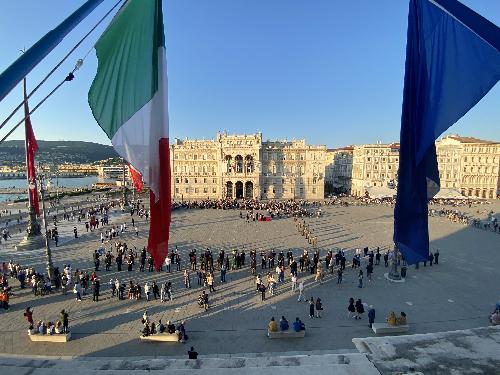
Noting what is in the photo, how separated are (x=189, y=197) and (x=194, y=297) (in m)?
48.8

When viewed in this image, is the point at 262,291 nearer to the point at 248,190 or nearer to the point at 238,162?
the point at 238,162

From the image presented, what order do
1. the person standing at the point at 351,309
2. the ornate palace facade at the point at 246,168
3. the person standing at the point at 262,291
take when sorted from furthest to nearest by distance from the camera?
the ornate palace facade at the point at 246,168
the person standing at the point at 262,291
the person standing at the point at 351,309

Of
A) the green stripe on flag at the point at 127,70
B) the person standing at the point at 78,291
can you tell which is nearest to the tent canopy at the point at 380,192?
the person standing at the point at 78,291

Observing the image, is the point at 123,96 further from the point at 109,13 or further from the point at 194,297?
the point at 194,297

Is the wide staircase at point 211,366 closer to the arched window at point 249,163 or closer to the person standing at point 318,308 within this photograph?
the person standing at point 318,308

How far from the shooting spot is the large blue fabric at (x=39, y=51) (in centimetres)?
354

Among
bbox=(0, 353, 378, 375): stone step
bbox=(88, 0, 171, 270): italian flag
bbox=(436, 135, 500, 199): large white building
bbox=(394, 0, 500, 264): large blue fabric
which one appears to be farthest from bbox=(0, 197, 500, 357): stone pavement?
bbox=(436, 135, 500, 199): large white building

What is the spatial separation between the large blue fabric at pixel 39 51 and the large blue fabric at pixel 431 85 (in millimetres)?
5184

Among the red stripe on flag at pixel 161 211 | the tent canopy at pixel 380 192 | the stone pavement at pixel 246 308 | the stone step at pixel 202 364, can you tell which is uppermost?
the red stripe on flag at pixel 161 211

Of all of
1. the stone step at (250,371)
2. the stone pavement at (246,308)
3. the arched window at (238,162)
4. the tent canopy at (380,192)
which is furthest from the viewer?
the arched window at (238,162)

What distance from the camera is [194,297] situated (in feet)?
48.2

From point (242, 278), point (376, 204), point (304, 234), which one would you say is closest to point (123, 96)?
point (242, 278)

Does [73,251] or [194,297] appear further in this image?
[73,251]

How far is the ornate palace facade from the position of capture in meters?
60.2
